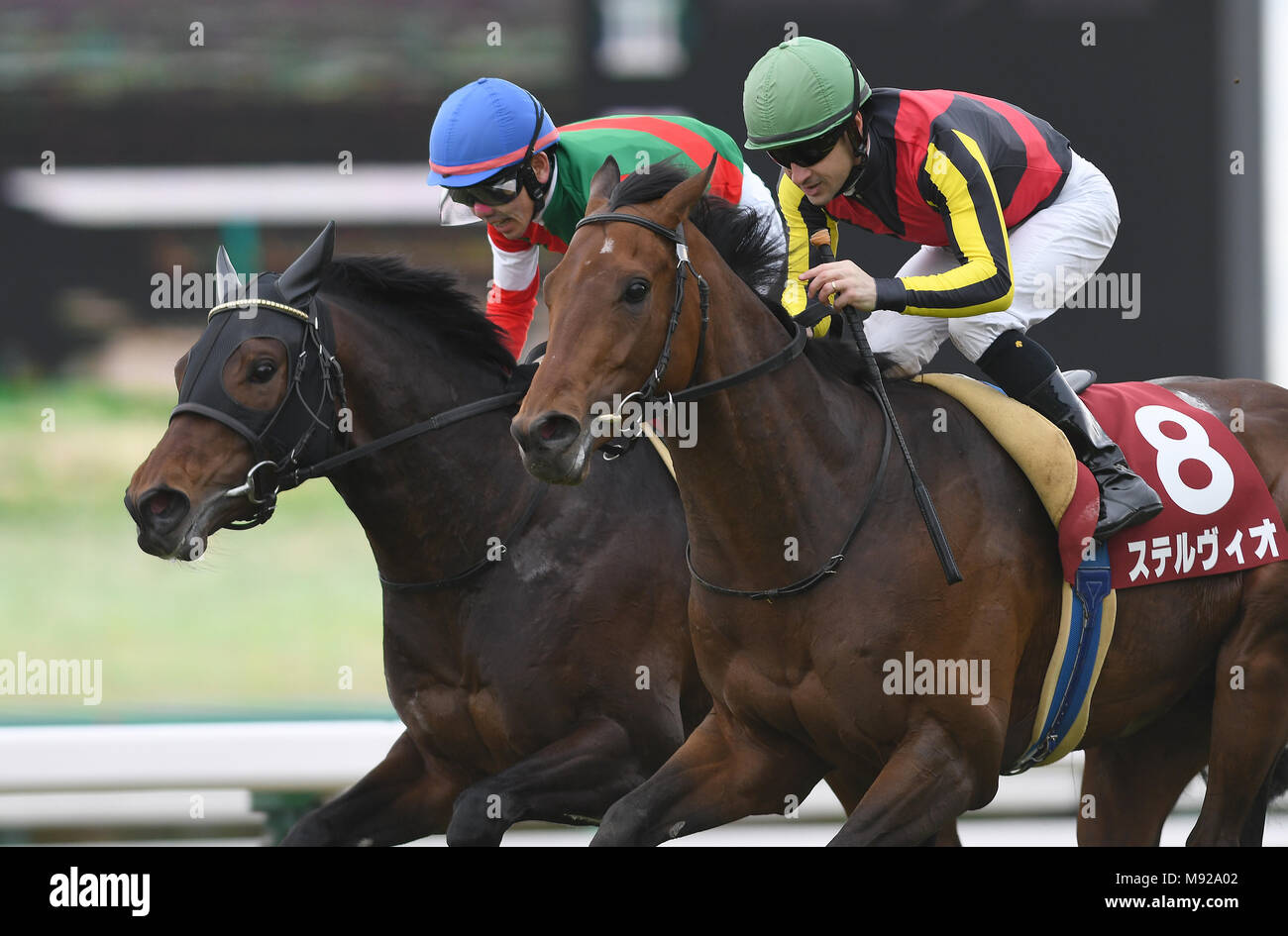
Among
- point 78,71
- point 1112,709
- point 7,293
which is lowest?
point 1112,709

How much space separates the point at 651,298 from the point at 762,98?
1.66ft

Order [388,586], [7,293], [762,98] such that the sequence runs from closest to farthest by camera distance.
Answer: [762,98] < [388,586] < [7,293]

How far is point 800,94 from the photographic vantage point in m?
2.67

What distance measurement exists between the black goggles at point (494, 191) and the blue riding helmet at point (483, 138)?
17 mm

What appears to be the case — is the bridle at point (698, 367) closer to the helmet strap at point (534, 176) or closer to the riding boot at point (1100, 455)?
the riding boot at point (1100, 455)

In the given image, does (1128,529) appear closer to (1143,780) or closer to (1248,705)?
(1248,705)

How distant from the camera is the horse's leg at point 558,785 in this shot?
9.36 ft

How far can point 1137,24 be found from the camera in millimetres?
4645

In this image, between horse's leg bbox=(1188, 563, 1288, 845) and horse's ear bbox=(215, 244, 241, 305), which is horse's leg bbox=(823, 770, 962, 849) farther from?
horse's ear bbox=(215, 244, 241, 305)

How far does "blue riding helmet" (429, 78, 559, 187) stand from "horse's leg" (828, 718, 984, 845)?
1.34m

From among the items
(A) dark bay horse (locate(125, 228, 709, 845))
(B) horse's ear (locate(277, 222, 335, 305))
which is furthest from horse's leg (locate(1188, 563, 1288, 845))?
(B) horse's ear (locate(277, 222, 335, 305))
